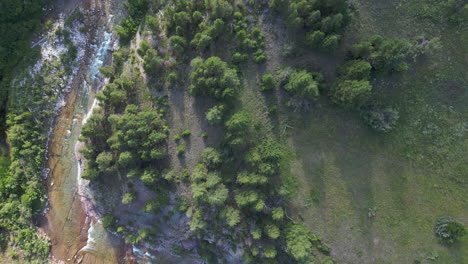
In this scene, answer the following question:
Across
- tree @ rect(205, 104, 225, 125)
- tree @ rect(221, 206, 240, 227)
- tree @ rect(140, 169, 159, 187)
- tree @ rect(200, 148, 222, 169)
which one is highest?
tree @ rect(205, 104, 225, 125)

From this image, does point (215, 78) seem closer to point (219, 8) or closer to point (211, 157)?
point (219, 8)

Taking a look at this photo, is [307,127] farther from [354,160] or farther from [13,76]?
[13,76]

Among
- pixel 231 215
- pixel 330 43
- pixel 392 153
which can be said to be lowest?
pixel 231 215

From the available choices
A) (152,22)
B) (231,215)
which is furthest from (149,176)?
(152,22)

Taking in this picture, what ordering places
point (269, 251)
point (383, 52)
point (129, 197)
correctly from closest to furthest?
point (383, 52) < point (269, 251) < point (129, 197)

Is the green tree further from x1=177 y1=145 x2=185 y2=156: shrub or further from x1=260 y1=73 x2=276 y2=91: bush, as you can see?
x1=177 y1=145 x2=185 y2=156: shrub

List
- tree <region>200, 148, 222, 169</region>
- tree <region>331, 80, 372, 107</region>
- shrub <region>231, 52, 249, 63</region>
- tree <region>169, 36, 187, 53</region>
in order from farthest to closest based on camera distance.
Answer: tree <region>169, 36, 187, 53</region>
shrub <region>231, 52, 249, 63</region>
tree <region>200, 148, 222, 169</region>
tree <region>331, 80, 372, 107</region>

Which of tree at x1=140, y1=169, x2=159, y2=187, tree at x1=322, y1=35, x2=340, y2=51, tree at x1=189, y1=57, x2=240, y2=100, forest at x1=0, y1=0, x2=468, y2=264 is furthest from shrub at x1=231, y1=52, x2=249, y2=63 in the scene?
tree at x1=140, y1=169, x2=159, y2=187

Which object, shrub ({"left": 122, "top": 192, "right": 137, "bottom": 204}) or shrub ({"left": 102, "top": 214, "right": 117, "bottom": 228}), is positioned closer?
shrub ({"left": 122, "top": 192, "right": 137, "bottom": 204})
